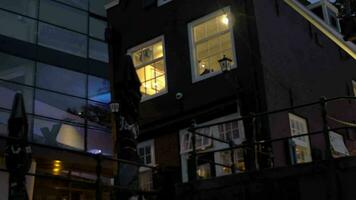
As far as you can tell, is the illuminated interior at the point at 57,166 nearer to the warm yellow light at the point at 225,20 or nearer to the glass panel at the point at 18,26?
the glass panel at the point at 18,26

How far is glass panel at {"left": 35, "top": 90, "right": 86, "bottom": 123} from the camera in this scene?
72.6 feet

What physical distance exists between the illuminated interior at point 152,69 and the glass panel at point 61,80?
767 centimetres

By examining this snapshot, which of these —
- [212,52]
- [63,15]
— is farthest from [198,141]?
[63,15]

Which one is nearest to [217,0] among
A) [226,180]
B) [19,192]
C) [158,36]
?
[158,36]

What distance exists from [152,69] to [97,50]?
10.1m

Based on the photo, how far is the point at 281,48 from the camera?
1479cm

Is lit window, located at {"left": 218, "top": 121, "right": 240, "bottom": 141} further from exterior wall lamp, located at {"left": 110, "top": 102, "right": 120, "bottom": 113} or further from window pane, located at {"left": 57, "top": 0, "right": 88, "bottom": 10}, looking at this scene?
window pane, located at {"left": 57, "top": 0, "right": 88, "bottom": 10}

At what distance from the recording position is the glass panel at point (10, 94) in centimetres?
2070

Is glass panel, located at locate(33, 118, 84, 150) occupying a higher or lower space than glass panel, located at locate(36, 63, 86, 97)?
lower

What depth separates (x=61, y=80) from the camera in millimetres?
23656

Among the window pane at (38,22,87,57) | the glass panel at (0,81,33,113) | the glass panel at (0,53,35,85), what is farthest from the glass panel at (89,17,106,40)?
the glass panel at (0,81,33,113)

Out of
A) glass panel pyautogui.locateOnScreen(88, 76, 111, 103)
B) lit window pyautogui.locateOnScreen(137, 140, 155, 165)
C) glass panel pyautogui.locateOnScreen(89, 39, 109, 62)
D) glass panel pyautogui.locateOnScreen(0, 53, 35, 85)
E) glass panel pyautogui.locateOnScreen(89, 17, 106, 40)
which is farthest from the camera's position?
glass panel pyautogui.locateOnScreen(89, 17, 106, 40)

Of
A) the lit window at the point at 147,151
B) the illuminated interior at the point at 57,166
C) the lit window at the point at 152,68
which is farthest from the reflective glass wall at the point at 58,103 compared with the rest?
the lit window at the point at 147,151

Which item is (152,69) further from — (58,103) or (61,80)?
(61,80)
